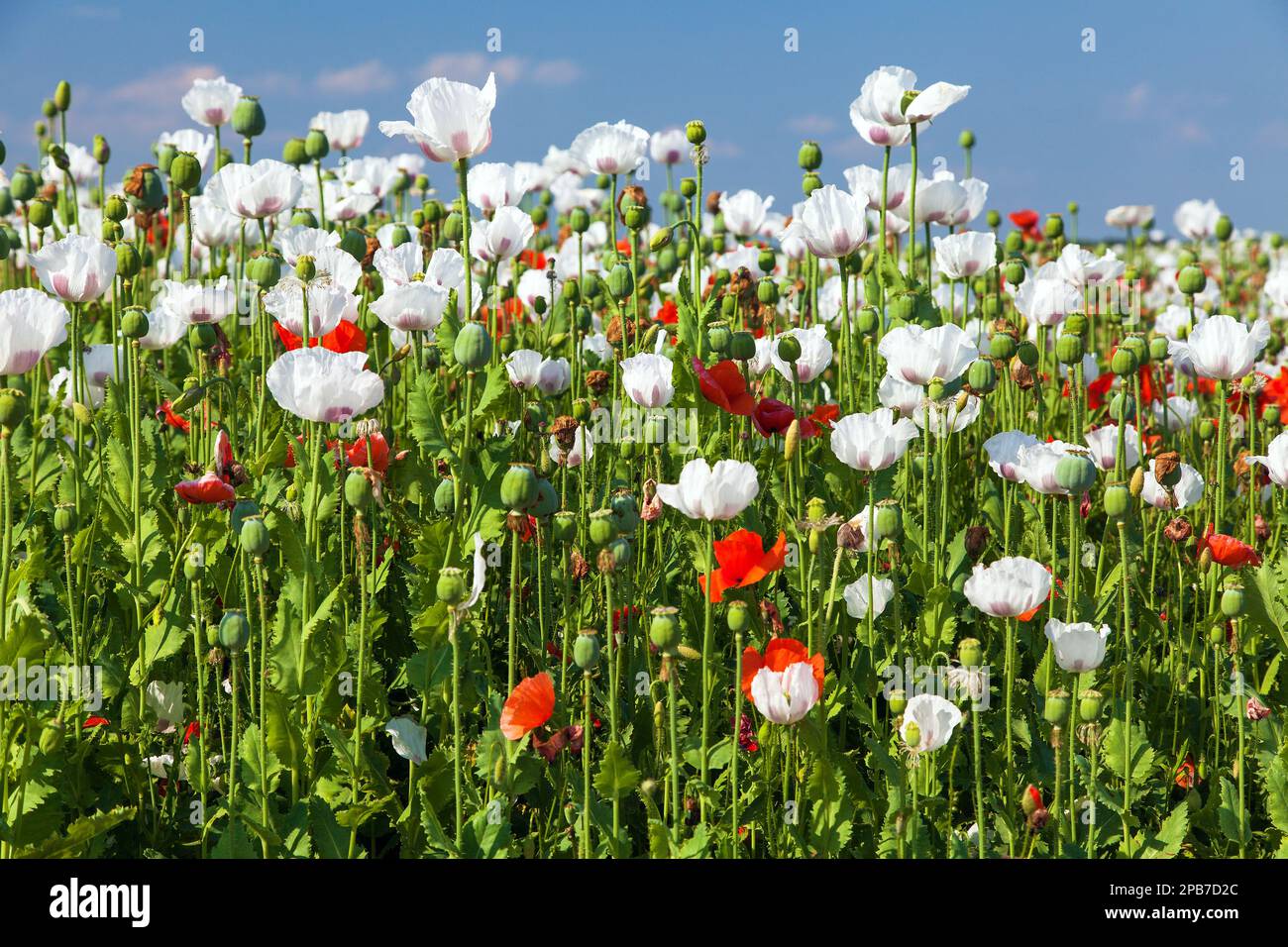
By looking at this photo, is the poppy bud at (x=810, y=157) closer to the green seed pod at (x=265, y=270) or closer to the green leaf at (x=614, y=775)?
the green seed pod at (x=265, y=270)

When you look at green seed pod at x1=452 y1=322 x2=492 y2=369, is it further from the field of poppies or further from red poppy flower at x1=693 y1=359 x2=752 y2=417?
red poppy flower at x1=693 y1=359 x2=752 y2=417

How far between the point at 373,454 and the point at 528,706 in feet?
2.40

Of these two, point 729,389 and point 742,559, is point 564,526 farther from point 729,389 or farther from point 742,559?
point 729,389

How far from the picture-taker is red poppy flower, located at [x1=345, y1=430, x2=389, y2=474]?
2.36 meters

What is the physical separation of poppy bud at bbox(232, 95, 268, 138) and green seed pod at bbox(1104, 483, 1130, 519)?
2360mm

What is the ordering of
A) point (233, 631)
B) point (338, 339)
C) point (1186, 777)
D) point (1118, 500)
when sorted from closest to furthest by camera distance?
1. point (233, 631)
2. point (1118, 500)
3. point (1186, 777)
4. point (338, 339)

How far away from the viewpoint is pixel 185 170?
2744 mm

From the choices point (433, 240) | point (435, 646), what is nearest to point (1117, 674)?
Result: point (435, 646)

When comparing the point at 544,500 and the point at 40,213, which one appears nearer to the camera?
the point at 544,500

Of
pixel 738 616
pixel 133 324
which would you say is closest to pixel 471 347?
pixel 738 616

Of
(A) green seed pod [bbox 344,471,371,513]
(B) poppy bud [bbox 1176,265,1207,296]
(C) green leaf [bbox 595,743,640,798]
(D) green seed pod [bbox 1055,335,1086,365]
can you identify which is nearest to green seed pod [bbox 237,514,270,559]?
(A) green seed pod [bbox 344,471,371,513]

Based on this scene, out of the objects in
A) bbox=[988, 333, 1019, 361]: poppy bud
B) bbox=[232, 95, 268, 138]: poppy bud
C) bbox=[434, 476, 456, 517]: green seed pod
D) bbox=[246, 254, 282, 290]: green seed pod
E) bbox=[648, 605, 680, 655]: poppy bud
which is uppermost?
bbox=[232, 95, 268, 138]: poppy bud

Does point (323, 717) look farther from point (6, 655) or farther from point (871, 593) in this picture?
point (871, 593)

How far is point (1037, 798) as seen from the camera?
1.88 meters
